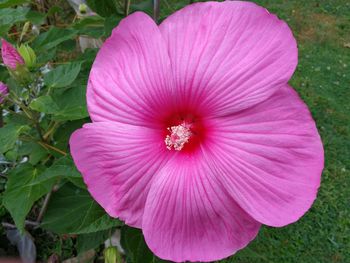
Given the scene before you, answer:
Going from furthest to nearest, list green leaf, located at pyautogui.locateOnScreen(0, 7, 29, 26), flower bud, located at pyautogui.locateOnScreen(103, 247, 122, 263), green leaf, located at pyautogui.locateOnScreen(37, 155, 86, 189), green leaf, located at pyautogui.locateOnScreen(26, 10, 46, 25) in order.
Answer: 1. green leaf, located at pyautogui.locateOnScreen(26, 10, 46, 25)
2. green leaf, located at pyautogui.locateOnScreen(0, 7, 29, 26)
3. flower bud, located at pyautogui.locateOnScreen(103, 247, 122, 263)
4. green leaf, located at pyautogui.locateOnScreen(37, 155, 86, 189)

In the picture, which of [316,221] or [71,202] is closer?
[71,202]

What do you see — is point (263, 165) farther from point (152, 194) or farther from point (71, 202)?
point (71, 202)

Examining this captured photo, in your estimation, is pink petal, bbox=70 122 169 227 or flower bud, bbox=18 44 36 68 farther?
flower bud, bbox=18 44 36 68

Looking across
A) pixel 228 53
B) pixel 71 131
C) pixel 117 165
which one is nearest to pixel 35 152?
pixel 71 131

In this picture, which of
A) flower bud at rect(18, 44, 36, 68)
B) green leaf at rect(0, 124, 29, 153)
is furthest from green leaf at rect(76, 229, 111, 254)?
flower bud at rect(18, 44, 36, 68)

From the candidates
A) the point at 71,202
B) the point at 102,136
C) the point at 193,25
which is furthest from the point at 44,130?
the point at 193,25

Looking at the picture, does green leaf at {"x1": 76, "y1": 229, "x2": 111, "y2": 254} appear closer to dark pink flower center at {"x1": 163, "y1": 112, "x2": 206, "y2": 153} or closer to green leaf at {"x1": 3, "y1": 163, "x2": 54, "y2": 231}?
green leaf at {"x1": 3, "y1": 163, "x2": 54, "y2": 231}

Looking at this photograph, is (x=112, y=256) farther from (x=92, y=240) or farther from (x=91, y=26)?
(x=91, y=26)

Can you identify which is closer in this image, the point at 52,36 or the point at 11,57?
the point at 11,57
